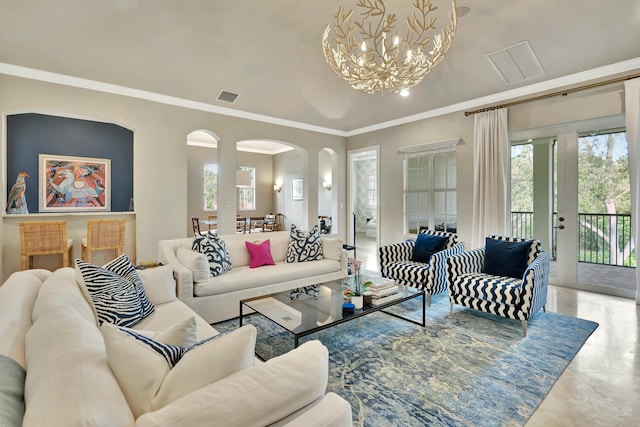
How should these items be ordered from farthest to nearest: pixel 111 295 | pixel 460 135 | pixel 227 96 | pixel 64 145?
pixel 64 145
pixel 460 135
pixel 227 96
pixel 111 295

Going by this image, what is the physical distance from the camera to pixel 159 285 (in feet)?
8.26

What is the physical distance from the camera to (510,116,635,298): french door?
4051 mm

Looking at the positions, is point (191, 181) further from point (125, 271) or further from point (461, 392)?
point (461, 392)

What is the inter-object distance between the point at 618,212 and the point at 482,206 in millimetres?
1577

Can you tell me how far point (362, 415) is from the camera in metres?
1.85

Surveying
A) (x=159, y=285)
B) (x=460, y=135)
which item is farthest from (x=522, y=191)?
(x=159, y=285)

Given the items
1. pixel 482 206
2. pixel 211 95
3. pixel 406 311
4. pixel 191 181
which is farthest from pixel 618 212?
pixel 191 181

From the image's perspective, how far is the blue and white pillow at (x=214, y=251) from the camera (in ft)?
10.8

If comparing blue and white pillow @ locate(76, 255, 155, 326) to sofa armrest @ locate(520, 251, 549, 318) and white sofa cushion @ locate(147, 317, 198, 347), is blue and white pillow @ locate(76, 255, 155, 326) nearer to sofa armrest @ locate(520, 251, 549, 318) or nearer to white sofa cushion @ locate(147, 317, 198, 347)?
white sofa cushion @ locate(147, 317, 198, 347)

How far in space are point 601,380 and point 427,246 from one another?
2224 millimetres

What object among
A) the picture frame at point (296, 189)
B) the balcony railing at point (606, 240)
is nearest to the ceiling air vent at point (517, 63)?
the balcony railing at point (606, 240)

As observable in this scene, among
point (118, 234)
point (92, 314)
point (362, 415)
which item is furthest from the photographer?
point (118, 234)

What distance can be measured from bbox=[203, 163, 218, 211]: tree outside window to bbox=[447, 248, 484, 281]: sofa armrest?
736cm

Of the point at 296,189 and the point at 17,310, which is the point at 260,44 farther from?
the point at 296,189
